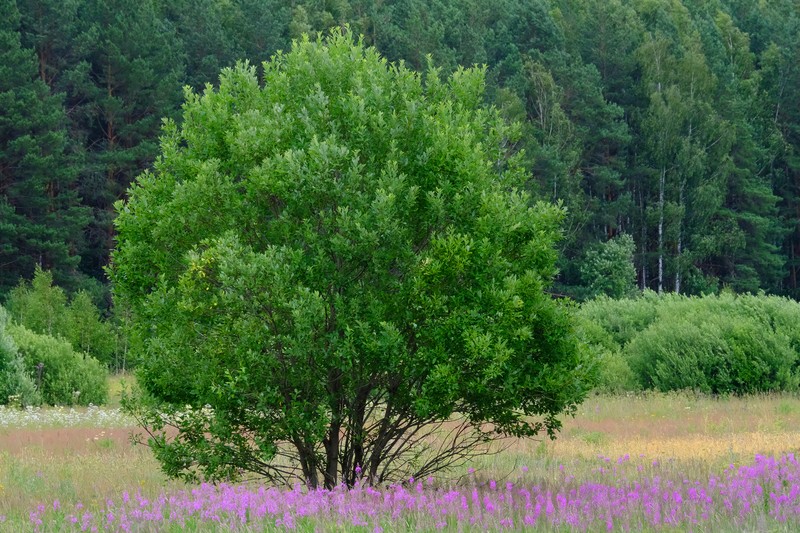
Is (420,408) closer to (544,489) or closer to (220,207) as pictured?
(544,489)

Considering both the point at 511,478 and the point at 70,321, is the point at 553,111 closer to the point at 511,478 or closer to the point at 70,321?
the point at 70,321

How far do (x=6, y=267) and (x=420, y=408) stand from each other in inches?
1686

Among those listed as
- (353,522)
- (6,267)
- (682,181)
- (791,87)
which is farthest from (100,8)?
(353,522)

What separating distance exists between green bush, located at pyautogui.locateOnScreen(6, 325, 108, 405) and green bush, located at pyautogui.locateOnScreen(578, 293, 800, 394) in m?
12.5

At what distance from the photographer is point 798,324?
24719mm

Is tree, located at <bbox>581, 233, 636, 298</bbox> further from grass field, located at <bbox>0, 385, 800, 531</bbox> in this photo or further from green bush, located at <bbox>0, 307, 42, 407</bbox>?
green bush, located at <bbox>0, 307, 42, 407</bbox>

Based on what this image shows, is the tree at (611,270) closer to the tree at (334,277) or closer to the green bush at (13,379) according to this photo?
the green bush at (13,379)

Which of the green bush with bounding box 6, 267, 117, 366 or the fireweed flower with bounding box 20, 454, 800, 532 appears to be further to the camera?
the green bush with bounding box 6, 267, 117, 366

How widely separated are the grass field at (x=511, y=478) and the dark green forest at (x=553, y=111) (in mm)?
27453

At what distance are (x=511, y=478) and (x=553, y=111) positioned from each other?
5478 centimetres

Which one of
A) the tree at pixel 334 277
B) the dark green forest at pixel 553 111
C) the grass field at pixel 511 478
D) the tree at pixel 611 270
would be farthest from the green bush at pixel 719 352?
the tree at pixel 611 270

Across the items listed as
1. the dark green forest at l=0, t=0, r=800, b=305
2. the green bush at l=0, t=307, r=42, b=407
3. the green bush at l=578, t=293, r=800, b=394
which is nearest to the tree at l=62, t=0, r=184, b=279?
the dark green forest at l=0, t=0, r=800, b=305

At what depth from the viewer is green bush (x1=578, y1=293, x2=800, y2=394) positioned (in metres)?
23.5

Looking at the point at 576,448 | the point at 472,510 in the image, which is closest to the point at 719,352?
the point at 576,448
